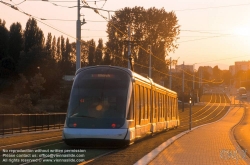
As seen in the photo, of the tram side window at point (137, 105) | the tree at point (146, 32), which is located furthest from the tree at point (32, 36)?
the tram side window at point (137, 105)

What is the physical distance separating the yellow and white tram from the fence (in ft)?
40.6

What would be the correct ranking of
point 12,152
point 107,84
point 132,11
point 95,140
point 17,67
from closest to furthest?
point 12,152, point 95,140, point 107,84, point 132,11, point 17,67

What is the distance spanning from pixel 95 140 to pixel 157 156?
100 inches

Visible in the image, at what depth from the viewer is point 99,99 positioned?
1947 cm

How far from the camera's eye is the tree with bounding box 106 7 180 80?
7244cm

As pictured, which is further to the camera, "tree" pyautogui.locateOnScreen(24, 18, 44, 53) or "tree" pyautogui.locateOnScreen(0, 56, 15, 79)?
"tree" pyautogui.locateOnScreen(24, 18, 44, 53)

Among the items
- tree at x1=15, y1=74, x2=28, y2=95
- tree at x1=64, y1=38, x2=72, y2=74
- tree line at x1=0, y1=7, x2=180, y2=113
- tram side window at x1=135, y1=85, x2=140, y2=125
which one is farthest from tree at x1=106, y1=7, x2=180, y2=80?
tram side window at x1=135, y1=85, x2=140, y2=125

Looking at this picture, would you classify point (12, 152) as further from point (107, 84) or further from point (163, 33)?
point (163, 33)

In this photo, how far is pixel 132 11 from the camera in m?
73.1

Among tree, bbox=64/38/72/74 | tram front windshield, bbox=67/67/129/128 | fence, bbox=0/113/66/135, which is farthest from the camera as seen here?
tree, bbox=64/38/72/74

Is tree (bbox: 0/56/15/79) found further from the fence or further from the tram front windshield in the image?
the tram front windshield

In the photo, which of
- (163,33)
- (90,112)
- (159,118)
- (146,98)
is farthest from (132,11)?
(90,112)

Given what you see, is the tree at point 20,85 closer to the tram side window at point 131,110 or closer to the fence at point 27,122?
the fence at point 27,122

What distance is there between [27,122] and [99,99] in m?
16.7
